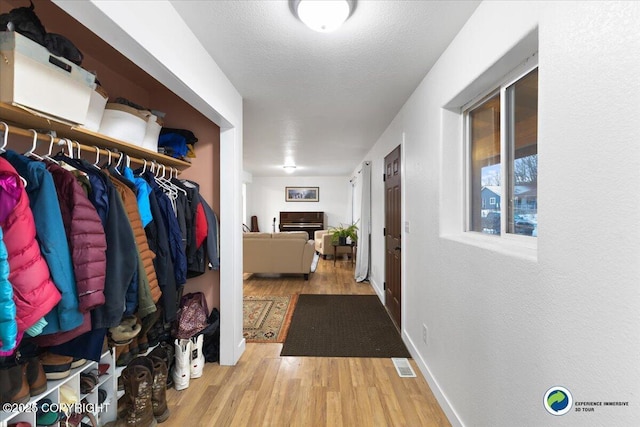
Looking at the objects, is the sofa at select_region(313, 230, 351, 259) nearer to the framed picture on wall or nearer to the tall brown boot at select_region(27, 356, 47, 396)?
the framed picture on wall

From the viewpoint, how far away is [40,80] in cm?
98

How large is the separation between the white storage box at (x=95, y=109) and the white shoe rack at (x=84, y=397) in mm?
1191

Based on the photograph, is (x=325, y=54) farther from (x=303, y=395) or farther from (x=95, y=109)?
(x=303, y=395)

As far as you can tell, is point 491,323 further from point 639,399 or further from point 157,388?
point 157,388

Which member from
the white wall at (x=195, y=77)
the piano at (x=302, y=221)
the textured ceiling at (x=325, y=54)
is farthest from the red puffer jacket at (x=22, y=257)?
the piano at (x=302, y=221)

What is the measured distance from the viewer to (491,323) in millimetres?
1255

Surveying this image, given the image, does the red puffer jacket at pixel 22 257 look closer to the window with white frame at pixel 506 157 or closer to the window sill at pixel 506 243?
the window sill at pixel 506 243

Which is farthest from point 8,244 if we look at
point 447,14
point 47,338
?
point 447,14

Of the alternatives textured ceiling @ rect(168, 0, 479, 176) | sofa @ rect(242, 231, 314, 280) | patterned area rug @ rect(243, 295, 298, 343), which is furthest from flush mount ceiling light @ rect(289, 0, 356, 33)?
sofa @ rect(242, 231, 314, 280)

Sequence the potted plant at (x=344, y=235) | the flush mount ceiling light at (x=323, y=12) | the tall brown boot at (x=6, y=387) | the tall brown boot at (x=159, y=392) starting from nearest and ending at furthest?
1. the tall brown boot at (x=6, y=387)
2. the flush mount ceiling light at (x=323, y=12)
3. the tall brown boot at (x=159, y=392)
4. the potted plant at (x=344, y=235)

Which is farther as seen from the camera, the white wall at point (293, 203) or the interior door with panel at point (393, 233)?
the white wall at point (293, 203)

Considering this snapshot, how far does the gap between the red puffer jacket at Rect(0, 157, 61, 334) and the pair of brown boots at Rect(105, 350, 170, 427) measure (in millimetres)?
844

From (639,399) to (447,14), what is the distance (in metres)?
1.64

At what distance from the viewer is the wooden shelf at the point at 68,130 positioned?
1.00 metres
